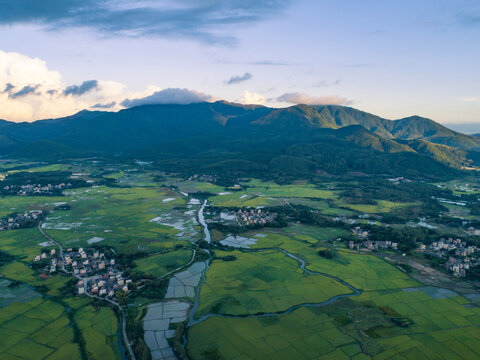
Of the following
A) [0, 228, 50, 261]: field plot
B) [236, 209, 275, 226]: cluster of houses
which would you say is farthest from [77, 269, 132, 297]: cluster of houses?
[236, 209, 275, 226]: cluster of houses

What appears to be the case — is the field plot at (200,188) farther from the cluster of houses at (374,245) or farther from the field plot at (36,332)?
the field plot at (36,332)

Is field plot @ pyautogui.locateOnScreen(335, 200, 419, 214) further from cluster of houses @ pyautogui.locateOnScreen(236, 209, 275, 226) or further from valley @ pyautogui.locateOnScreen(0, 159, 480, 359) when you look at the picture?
cluster of houses @ pyautogui.locateOnScreen(236, 209, 275, 226)

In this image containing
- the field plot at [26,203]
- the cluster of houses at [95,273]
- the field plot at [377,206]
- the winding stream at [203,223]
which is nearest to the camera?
the cluster of houses at [95,273]

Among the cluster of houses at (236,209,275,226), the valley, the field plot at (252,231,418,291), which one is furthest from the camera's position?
the cluster of houses at (236,209,275,226)

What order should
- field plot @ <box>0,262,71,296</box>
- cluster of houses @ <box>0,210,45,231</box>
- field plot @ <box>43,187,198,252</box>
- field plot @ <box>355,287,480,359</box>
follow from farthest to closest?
1. cluster of houses @ <box>0,210,45,231</box>
2. field plot @ <box>43,187,198,252</box>
3. field plot @ <box>0,262,71,296</box>
4. field plot @ <box>355,287,480,359</box>

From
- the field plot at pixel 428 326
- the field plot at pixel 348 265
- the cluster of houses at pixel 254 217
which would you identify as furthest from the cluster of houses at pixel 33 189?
the field plot at pixel 428 326

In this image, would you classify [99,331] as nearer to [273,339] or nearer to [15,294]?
[15,294]

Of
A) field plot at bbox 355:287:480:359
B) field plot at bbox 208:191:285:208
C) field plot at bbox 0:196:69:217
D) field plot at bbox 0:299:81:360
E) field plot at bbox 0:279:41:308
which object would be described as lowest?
field plot at bbox 0:196:69:217
